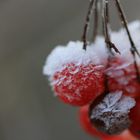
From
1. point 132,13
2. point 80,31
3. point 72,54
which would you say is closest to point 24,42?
point 80,31

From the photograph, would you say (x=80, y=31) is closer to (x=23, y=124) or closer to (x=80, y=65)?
(x=23, y=124)

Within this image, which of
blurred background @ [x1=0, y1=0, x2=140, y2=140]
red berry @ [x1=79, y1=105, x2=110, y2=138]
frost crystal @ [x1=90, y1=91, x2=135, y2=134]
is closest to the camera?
frost crystal @ [x1=90, y1=91, x2=135, y2=134]

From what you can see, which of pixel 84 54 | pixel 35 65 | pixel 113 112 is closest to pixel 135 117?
pixel 113 112

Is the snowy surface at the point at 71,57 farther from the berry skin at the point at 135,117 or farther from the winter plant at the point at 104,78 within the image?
the berry skin at the point at 135,117

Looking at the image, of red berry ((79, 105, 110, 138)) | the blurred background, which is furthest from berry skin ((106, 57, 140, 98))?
the blurred background

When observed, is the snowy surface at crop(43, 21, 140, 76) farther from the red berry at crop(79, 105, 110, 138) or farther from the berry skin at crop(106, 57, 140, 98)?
the red berry at crop(79, 105, 110, 138)

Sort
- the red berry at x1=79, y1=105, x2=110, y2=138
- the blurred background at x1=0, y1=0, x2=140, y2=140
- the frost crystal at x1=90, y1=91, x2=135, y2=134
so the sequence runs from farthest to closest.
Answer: the blurred background at x1=0, y1=0, x2=140, y2=140
the red berry at x1=79, y1=105, x2=110, y2=138
the frost crystal at x1=90, y1=91, x2=135, y2=134

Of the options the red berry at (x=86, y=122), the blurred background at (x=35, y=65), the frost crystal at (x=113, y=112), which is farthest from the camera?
the blurred background at (x=35, y=65)

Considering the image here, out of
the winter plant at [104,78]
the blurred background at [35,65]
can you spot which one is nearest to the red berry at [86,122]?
the winter plant at [104,78]
